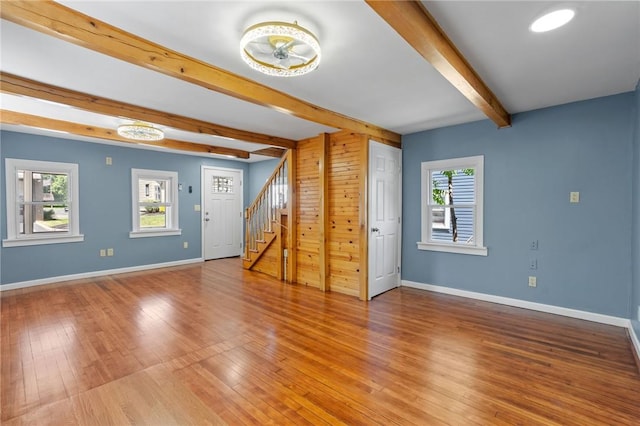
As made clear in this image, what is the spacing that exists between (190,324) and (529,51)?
397 cm

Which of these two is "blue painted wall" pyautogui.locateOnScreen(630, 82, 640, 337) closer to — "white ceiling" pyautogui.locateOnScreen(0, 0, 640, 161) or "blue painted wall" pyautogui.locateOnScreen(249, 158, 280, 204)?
"white ceiling" pyautogui.locateOnScreen(0, 0, 640, 161)

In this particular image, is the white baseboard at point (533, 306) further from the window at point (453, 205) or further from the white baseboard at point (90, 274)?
the white baseboard at point (90, 274)

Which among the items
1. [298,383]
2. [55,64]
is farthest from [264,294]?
[55,64]

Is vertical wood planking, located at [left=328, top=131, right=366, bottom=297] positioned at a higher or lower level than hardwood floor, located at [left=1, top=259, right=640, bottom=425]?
higher

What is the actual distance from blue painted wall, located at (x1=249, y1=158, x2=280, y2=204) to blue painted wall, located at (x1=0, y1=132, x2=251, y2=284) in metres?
1.46

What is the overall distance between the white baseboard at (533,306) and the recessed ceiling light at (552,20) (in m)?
3.07

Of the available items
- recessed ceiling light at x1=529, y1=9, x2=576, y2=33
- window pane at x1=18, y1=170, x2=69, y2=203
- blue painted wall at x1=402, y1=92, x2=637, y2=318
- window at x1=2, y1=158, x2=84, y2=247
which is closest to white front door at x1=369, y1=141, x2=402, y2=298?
blue painted wall at x1=402, y1=92, x2=637, y2=318

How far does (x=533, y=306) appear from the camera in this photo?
367 centimetres

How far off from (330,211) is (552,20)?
334 centimetres

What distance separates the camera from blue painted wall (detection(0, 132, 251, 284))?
475 cm

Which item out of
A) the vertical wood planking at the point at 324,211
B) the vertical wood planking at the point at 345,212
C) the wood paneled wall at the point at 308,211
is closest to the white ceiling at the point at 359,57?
the vertical wood planking at the point at 345,212

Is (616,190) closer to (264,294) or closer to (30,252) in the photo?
(264,294)

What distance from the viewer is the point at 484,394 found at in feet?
6.77

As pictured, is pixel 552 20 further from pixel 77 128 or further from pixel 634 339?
pixel 77 128
